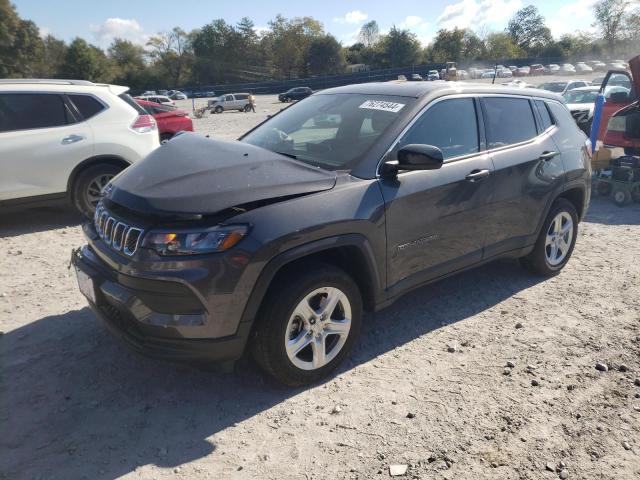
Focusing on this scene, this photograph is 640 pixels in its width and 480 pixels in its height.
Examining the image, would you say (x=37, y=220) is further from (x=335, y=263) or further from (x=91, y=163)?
(x=335, y=263)

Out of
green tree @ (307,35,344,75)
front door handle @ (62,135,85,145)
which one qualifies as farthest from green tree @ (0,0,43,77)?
front door handle @ (62,135,85,145)

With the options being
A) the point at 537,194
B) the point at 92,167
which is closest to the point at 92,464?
the point at 537,194

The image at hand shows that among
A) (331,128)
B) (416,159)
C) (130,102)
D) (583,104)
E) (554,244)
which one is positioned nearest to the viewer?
(416,159)

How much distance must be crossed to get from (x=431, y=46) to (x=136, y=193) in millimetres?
112296

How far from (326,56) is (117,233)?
10043 centimetres

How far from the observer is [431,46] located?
106000mm

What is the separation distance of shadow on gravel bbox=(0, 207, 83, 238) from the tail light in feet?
4.58

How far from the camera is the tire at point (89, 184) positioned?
6641 millimetres

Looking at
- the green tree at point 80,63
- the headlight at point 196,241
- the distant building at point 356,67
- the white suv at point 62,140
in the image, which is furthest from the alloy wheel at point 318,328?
the distant building at point 356,67

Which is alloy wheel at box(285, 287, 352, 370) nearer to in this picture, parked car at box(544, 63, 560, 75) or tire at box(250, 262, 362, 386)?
tire at box(250, 262, 362, 386)

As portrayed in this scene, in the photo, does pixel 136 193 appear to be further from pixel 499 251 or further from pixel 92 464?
pixel 499 251

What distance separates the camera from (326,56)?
97625 millimetres

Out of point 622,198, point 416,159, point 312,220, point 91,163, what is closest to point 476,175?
point 416,159

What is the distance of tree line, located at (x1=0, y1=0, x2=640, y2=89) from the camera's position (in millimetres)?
87938
